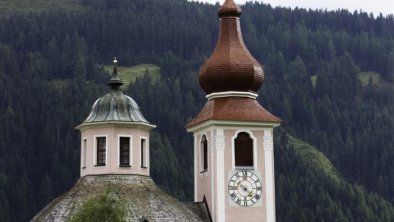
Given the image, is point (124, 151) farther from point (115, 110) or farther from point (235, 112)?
point (235, 112)

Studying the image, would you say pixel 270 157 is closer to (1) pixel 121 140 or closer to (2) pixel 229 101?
(2) pixel 229 101

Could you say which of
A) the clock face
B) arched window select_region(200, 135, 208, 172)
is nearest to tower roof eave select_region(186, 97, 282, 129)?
arched window select_region(200, 135, 208, 172)

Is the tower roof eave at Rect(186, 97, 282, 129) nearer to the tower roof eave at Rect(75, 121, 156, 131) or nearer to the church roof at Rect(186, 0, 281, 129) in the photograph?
the church roof at Rect(186, 0, 281, 129)

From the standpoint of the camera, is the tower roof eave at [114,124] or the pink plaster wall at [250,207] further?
the pink plaster wall at [250,207]

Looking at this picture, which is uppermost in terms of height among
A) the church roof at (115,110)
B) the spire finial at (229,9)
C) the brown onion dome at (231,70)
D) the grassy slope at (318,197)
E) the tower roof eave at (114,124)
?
the spire finial at (229,9)

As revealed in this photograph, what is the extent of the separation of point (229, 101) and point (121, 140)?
615cm

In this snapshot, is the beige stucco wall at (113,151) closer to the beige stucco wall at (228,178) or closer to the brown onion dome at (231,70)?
the beige stucco wall at (228,178)

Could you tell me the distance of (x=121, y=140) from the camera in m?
44.7

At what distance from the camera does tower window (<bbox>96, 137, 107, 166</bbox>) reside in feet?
146

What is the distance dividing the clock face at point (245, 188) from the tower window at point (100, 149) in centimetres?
646

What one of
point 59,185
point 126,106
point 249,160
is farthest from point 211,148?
point 59,185

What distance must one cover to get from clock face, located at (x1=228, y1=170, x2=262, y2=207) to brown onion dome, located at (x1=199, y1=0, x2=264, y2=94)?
4680 millimetres

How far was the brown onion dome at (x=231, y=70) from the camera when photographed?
4725 centimetres

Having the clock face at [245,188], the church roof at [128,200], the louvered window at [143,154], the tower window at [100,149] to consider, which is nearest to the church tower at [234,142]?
the clock face at [245,188]
